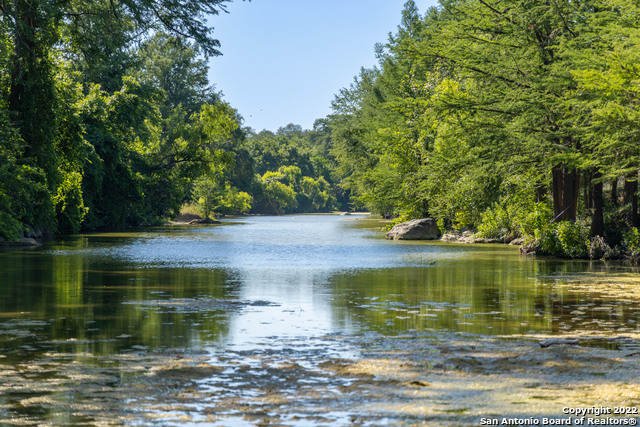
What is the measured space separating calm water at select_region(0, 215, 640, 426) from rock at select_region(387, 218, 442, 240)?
1466cm

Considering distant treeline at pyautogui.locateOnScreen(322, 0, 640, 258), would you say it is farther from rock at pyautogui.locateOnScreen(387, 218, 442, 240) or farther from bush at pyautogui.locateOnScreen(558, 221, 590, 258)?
rock at pyautogui.locateOnScreen(387, 218, 442, 240)

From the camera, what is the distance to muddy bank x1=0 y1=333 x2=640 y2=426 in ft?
19.8

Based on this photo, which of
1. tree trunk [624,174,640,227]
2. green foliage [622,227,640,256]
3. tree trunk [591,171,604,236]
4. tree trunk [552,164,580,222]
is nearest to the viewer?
green foliage [622,227,640,256]

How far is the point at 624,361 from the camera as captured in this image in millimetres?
8211

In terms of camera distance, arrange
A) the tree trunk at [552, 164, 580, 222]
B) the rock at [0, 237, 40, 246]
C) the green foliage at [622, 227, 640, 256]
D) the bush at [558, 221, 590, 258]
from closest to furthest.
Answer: the green foliage at [622, 227, 640, 256], the bush at [558, 221, 590, 258], the tree trunk at [552, 164, 580, 222], the rock at [0, 237, 40, 246]

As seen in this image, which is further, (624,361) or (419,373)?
Result: (624,361)

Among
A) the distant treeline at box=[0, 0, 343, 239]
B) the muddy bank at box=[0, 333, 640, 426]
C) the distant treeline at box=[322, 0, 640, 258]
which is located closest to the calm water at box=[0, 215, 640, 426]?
the muddy bank at box=[0, 333, 640, 426]

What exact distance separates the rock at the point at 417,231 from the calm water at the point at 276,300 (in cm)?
1466

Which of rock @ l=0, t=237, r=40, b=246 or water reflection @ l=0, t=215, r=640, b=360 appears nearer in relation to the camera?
water reflection @ l=0, t=215, r=640, b=360

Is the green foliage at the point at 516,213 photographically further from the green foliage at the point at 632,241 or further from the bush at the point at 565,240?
the green foliage at the point at 632,241

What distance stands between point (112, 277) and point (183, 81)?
7517 centimetres

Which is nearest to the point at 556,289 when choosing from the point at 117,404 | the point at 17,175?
the point at 117,404

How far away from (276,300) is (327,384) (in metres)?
7.50

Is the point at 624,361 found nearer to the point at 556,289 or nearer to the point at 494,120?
the point at 556,289
